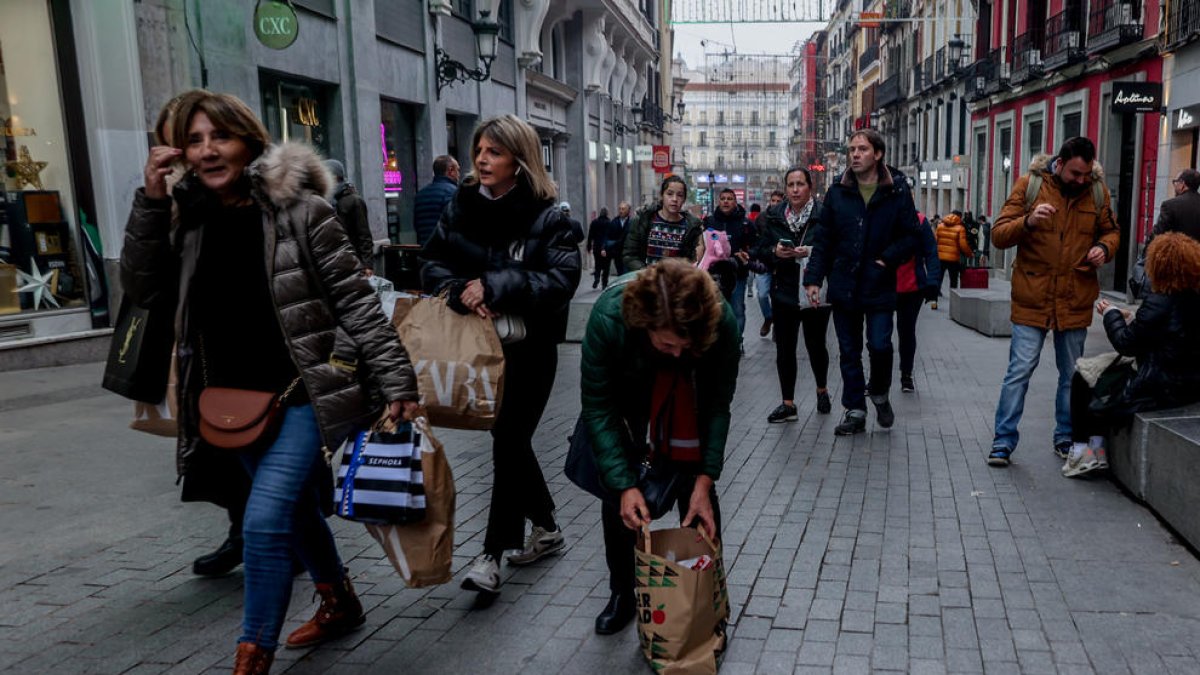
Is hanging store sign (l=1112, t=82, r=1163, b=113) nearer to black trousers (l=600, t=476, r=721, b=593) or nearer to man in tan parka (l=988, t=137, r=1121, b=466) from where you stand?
man in tan parka (l=988, t=137, r=1121, b=466)

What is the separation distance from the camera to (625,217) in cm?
2117

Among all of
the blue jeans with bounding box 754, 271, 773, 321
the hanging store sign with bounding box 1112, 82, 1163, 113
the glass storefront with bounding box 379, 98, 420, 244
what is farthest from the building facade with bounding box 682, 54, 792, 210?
the blue jeans with bounding box 754, 271, 773, 321

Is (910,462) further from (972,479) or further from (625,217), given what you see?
(625,217)

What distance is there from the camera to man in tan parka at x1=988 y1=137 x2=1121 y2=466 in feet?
18.9

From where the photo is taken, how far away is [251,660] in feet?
9.92

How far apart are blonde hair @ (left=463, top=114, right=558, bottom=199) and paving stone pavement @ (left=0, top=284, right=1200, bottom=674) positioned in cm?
164

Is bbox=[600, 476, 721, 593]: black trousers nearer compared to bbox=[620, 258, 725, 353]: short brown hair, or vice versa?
bbox=[620, 258, 725, 353]: short brown hair

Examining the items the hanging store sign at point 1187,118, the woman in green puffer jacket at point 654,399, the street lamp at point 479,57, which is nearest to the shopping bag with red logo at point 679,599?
the woman in green puffer jacket at point 654,399

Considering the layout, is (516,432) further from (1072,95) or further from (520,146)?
(1072,95)

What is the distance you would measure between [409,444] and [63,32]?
8.90 metres

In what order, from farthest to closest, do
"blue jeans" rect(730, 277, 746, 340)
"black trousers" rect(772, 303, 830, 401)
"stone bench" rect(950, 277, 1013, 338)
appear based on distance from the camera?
"stone bench" rect(950, 277, 1013, 338)
"blue jeans" rect(730, 277, 746, 340)
"black trousers" rect(772, 303, 830, 401)

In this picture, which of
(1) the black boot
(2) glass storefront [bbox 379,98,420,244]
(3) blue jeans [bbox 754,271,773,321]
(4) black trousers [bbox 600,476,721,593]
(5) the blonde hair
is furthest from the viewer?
(2) glass storefront [bbox 379,98,420,244]

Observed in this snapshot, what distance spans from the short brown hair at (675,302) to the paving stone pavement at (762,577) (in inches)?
47.7

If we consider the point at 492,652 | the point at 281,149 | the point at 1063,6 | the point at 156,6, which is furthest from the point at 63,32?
the point at 1063,6
